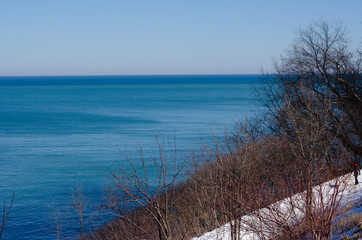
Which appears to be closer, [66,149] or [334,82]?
[334,82]

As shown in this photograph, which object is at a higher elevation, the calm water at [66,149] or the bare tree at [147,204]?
the bare tree at [147,204]

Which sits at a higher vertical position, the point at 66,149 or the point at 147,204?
the point at 147,204

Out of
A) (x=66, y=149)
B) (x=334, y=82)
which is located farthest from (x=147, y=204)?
(x=66, y=149)

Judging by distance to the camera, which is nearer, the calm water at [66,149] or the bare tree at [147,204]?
the bare tree at [147,204]

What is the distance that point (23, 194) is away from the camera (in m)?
35.4

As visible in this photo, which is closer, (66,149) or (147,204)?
(147,204)

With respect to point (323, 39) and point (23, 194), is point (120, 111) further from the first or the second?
point (323, 39)

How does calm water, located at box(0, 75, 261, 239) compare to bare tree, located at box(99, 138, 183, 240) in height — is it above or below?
below

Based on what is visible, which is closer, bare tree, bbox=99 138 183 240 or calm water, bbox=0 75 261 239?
bare tree, bbox=99 138 183 240

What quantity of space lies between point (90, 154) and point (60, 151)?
16.3ft

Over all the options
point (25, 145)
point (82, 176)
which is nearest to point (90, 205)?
point (82, 176)

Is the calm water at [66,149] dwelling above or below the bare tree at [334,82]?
below

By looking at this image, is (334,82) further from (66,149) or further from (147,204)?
(66,149)

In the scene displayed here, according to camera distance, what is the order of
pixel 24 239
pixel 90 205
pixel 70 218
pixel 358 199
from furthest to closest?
pixel 90 205
pixel 70 218
pixel 24 239
pixel 358 199
